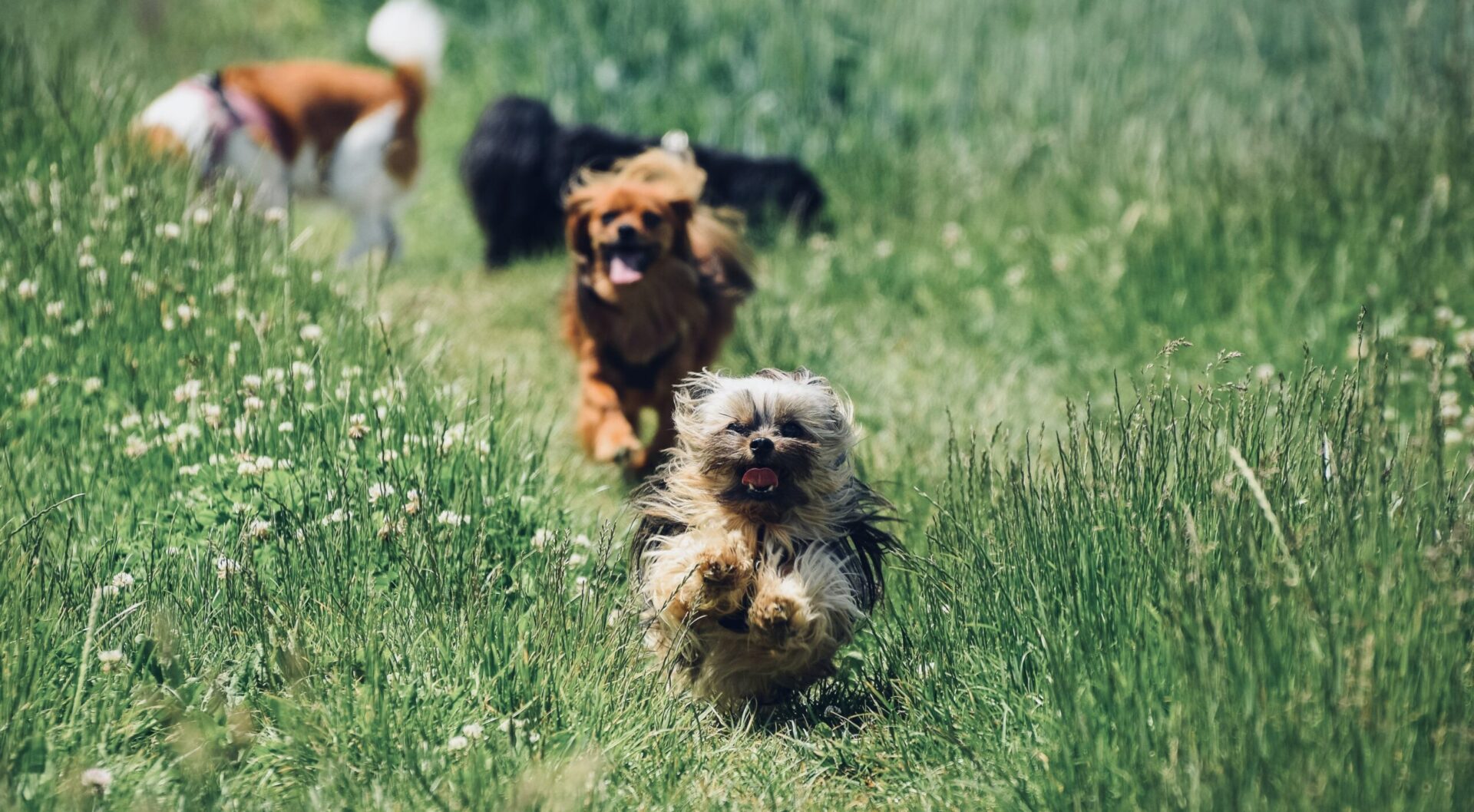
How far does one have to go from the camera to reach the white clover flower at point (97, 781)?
2445mm

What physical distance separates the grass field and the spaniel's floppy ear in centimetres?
60

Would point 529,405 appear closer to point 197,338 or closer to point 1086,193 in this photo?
point 197,338

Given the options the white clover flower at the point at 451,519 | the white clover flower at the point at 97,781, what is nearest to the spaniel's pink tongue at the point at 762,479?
the white clover flower at the point at 451,519

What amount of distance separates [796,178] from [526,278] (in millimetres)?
1598

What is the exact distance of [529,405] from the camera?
15.4 ft

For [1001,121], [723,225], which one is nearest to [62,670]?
[723,225]

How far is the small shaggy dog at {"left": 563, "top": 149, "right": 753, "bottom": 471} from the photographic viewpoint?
16.0 ft

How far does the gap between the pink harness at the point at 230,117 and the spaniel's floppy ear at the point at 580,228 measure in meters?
2.49

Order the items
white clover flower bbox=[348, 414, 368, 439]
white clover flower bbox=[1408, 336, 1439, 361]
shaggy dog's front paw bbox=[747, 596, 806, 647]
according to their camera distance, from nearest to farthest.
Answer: shaggy dog's front paw bbox=[747, 596, 806, 647] → white clover flower bbox=[348, 414, 368, 439] → white clover flower bbox=[1408, 336, 1439, 361]

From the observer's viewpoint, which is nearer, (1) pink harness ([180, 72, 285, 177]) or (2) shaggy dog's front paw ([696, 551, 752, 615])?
(2) shaggy dog's front paw ([696, 551, 752, 615])

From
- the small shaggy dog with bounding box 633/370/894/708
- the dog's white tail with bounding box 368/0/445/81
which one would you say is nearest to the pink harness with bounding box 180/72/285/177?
the dog's white tail with bounding box 368/0/445/81

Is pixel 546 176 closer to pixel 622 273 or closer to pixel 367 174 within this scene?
pixel 367 174

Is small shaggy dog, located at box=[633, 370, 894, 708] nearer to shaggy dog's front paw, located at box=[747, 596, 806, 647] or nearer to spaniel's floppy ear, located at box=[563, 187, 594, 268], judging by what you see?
shaggy dog's front paw, located at box=[747, 596, 806, 647]

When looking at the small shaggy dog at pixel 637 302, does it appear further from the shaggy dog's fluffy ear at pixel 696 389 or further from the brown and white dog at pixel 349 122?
the brown and white dog at pixel 349 122
